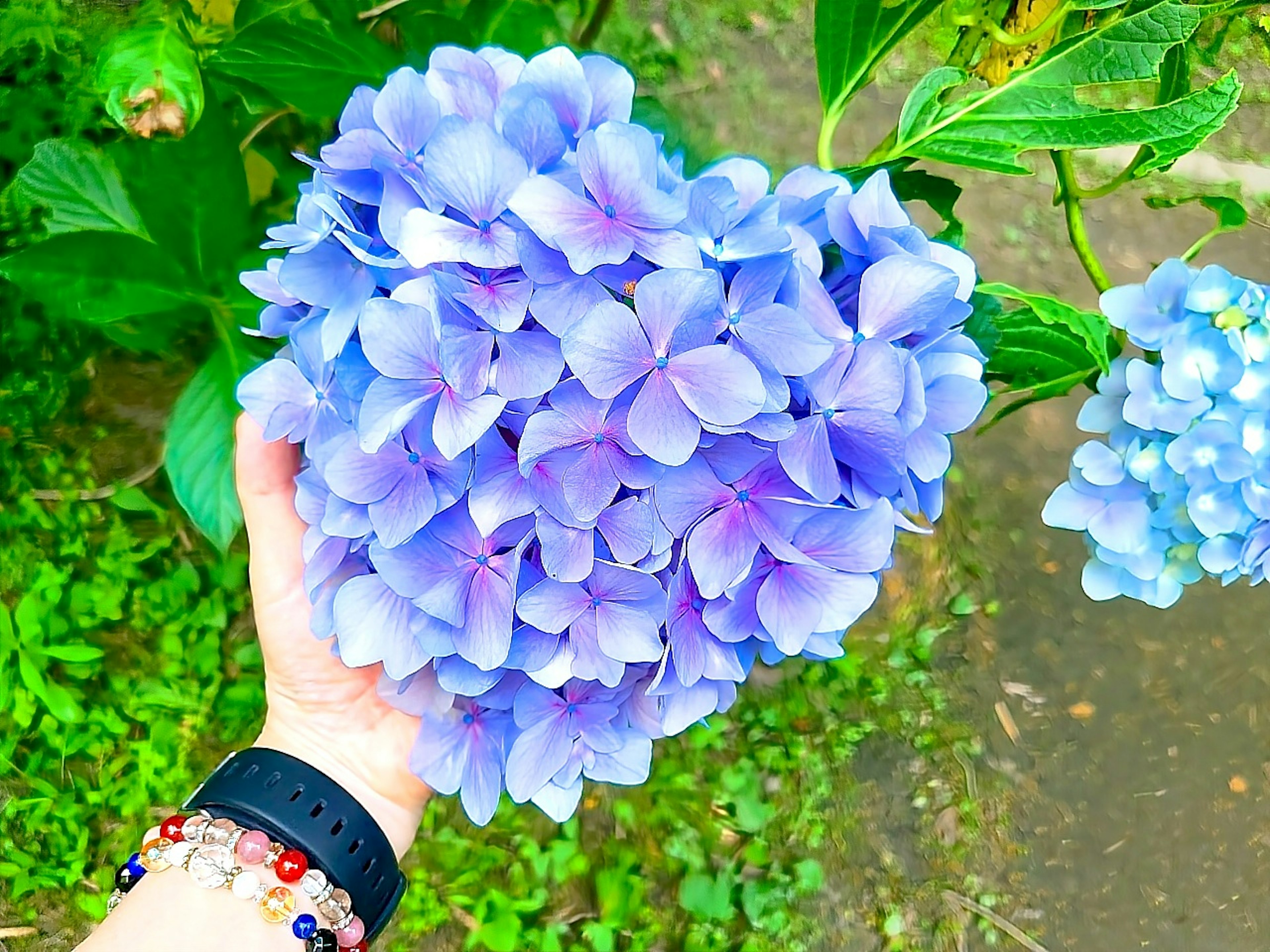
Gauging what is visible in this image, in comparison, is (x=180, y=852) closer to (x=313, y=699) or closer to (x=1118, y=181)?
(x=313, y=699)

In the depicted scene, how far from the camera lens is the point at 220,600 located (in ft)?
4.32

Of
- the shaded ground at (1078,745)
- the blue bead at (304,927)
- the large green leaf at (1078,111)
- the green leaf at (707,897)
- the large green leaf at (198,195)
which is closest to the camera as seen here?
the large green leaf at (1078,111)

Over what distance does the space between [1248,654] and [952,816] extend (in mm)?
609

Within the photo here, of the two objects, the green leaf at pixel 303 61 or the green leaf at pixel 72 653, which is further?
the green leaf at pixel 72 653

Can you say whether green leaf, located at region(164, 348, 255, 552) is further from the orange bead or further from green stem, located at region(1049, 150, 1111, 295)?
green stem, located at region(1049, 150, 1111, 295)

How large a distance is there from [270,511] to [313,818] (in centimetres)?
27

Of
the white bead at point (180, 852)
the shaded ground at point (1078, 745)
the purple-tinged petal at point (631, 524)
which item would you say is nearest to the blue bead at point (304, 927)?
the white bead at point (180, 852)

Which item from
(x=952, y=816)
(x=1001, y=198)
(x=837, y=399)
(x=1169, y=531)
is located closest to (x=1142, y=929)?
(x=952, y=816)

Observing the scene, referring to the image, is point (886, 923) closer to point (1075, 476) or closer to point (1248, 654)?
point (1248, 654)

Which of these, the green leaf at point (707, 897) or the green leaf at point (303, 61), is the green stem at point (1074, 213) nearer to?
the green leaf at point (303, 61)

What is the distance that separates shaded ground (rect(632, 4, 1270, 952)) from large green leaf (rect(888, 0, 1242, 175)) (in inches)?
38.6

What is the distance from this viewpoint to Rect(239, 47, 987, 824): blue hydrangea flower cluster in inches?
17.5

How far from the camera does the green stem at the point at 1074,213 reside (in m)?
0.78

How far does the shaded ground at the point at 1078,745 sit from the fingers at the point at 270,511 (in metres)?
1.02
